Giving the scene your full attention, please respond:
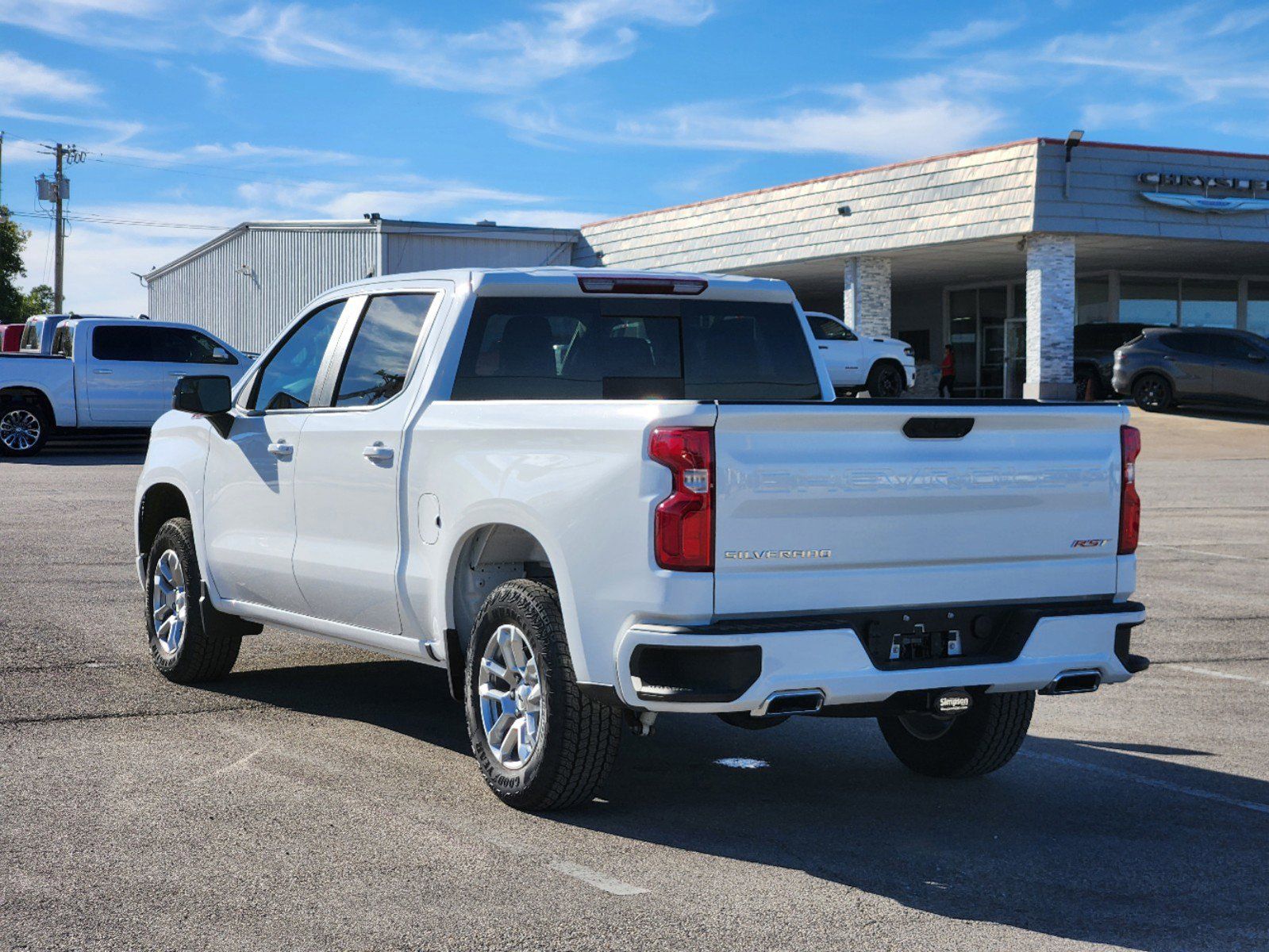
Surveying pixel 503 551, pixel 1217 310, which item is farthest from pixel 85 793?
pixel 1217 310

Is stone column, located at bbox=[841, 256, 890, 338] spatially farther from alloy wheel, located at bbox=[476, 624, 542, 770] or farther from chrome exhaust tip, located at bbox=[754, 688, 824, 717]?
chrome exhaust tip, located at bbox=[754, 688, 824, 717]

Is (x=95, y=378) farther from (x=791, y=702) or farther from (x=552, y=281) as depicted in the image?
(x=791, y=702)

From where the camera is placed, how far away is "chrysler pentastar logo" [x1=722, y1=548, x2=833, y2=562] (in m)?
4.85

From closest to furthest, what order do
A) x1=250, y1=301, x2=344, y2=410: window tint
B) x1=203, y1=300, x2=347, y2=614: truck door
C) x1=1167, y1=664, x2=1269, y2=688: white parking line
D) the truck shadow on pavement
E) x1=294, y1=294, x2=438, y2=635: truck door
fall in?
the truck shadow on pavement, x1=294, y1=294, x2=438, y2=635: truck door, x1=203, y1=300, x2=347, y2=614: truck door, x1=250, y1=301, x2=344, y2=410: window tint, x1=1167, y1=664, x2=1269, y2=688: white parking line

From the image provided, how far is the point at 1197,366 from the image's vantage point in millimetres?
30453

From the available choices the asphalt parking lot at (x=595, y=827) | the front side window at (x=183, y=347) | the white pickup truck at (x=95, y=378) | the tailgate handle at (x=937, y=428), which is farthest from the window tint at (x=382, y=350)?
the front side window at (x=183, y=347)

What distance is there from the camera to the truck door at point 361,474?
20.6 ft

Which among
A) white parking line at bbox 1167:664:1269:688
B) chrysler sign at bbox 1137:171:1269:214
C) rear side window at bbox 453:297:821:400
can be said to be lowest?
white parking line at bbox 1167:664:1269:688

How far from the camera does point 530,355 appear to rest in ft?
21.2

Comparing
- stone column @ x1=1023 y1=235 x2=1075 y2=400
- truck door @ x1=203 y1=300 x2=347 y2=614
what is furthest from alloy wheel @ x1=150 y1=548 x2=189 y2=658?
stone column @ x1=1023 y1=235 x2=1075 y2=400

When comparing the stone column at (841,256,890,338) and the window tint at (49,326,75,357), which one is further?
the stone column at (841,256,890,338)

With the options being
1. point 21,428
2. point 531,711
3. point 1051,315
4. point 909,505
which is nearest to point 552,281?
point 531,711

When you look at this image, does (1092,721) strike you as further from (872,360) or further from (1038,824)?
(872,360)

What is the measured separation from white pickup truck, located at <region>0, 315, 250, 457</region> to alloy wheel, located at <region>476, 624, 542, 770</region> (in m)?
19.8
